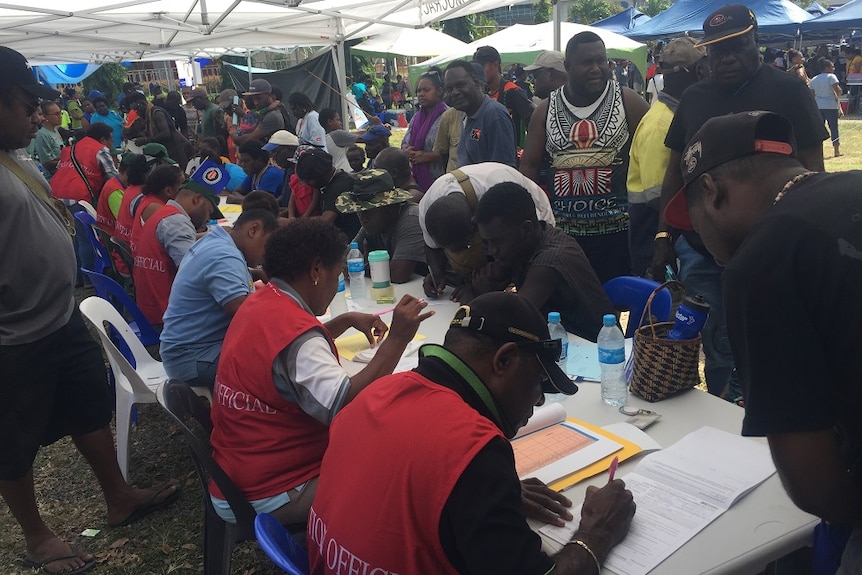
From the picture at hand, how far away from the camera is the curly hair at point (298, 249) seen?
2.32 metres

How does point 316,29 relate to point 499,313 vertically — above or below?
above

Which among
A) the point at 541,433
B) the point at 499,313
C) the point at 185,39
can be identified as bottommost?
the point at 541,433

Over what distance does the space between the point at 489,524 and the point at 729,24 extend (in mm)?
2492

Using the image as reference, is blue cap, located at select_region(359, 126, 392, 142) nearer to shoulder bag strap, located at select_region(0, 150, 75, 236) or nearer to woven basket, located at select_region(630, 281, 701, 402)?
shoulder bag strap, located at select_region(0, 150, 75, 236)

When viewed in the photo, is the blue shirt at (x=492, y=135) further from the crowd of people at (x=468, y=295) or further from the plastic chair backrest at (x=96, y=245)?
the plastic chair backrest at (x=96, y=245)

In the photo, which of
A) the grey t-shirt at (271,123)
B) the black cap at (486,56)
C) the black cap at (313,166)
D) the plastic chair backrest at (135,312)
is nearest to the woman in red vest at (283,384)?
the plastic chair backrest at (135,312)

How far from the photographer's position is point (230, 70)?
17094mm

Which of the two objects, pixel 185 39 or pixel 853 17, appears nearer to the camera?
pixel 185 39

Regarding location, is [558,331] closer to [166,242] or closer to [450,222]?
[450,222]

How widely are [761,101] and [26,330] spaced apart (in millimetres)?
3112

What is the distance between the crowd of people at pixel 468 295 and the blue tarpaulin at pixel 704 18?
496 inches

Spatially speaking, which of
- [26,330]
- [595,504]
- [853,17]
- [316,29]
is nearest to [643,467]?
[595,504]

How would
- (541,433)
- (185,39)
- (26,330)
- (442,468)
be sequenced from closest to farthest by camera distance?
1. (442,468)
2. (541,433)
3. (26,330)
4. (185,39)

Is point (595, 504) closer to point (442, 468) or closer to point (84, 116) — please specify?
point (442, 468)
